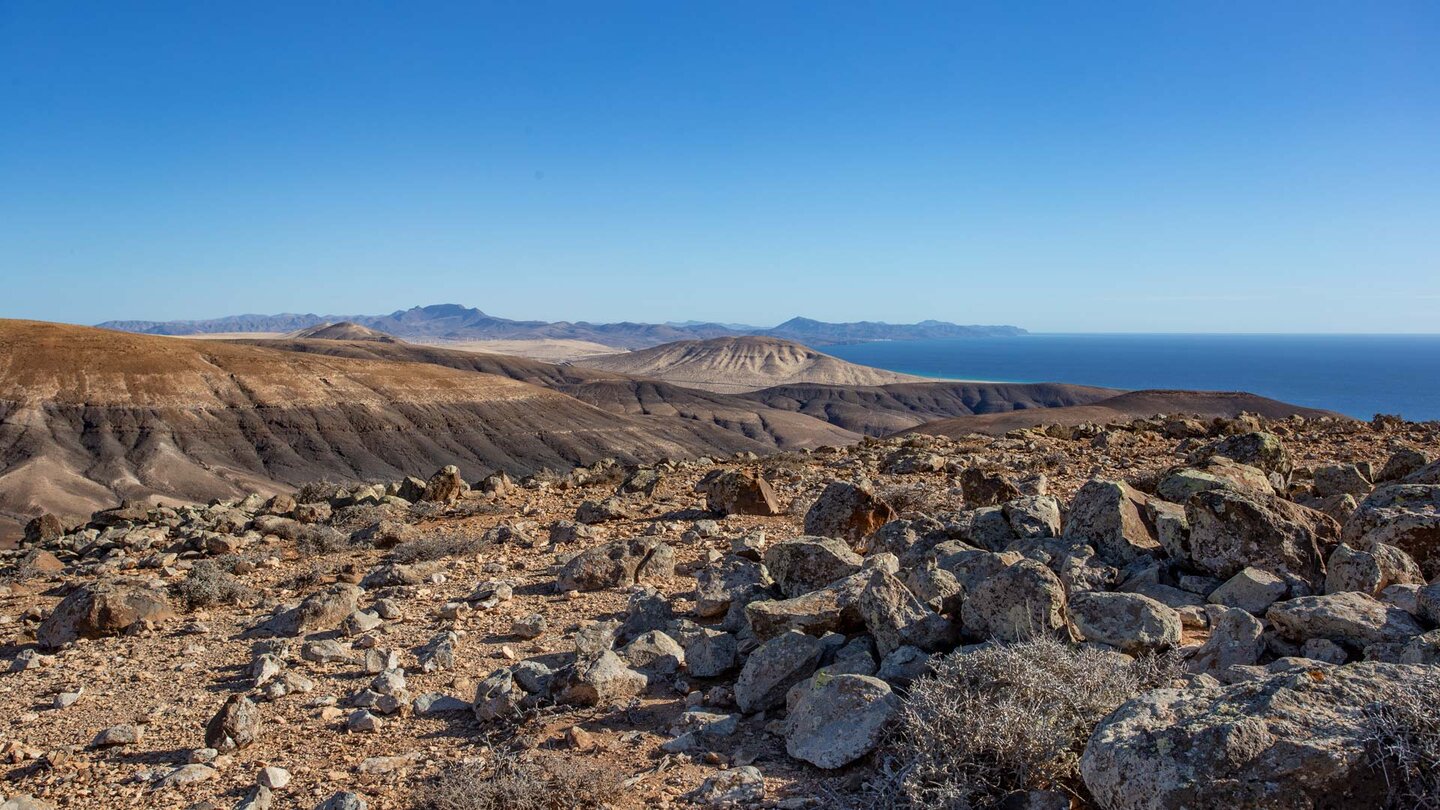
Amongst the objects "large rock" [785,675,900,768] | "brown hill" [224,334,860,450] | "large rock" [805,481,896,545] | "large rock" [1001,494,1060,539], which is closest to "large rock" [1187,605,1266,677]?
"large rock" [785,675,900,768]

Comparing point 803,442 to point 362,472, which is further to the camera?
point 803,442

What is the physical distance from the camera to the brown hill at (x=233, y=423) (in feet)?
191

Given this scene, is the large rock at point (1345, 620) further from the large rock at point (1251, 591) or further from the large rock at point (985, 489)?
the large rock at point (985, 489)

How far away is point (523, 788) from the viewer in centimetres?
401

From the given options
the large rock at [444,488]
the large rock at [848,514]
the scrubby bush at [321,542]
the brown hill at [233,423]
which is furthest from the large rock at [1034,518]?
the brown hill at [233,423]

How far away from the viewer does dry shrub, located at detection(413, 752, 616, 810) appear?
13.1 ft

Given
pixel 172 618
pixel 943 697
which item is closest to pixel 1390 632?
pixel 943 697

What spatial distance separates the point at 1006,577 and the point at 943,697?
1.22 metres

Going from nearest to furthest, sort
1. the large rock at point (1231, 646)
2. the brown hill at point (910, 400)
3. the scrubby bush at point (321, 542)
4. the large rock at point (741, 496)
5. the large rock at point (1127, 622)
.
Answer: the large rock at point (1231, 646) < the large rock at point (1127, 622) < the scrubby bush at point (321, 542) < the large rock at point (741, 496) < the brown hill at point (910, 400)

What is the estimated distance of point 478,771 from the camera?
14.3 feet

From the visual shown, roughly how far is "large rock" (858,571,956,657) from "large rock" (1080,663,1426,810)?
60.3 inches

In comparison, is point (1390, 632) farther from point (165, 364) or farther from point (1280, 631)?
point (165, 364)

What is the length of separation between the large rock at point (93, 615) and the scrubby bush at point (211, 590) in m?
0.46

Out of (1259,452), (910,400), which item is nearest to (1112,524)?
A: (1259,452)
